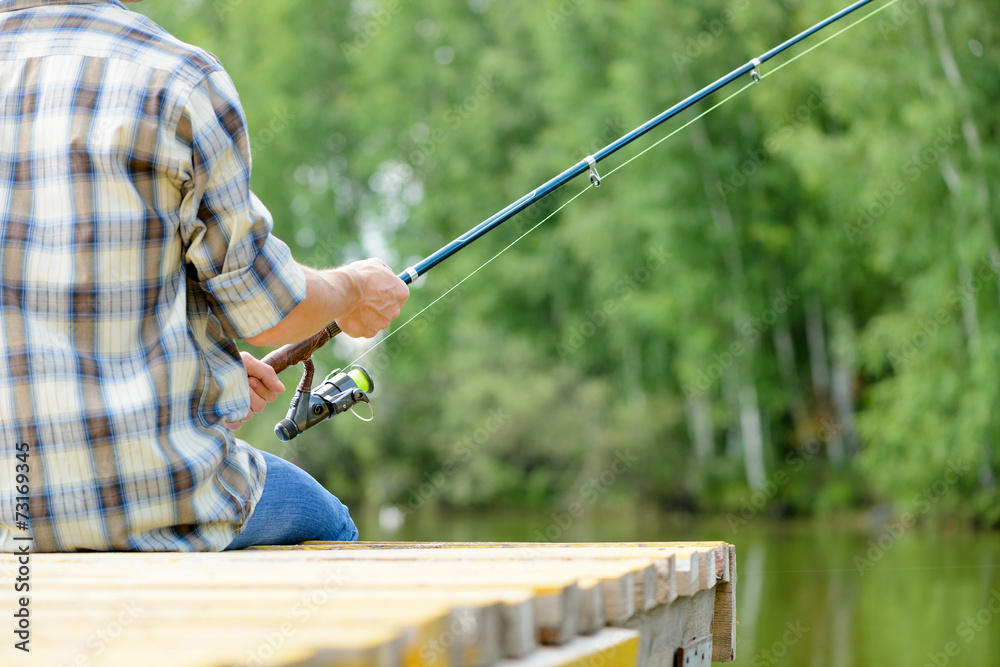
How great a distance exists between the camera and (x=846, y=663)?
14.5 feet

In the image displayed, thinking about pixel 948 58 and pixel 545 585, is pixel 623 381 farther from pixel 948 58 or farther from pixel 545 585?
pixel 545 585

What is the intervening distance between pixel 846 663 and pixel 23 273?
3.74 meters

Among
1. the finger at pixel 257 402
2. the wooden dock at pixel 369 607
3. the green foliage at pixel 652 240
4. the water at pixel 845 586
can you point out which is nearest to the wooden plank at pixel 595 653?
the wooden dock at pixel 369 607

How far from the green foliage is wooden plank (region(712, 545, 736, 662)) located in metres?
8.36

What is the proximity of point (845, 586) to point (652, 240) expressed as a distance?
272 inches

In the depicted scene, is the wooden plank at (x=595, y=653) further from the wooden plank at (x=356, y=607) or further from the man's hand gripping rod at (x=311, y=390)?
the man's hand gripping rod at (x=311, y=390)

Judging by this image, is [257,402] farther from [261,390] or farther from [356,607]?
[356,607]

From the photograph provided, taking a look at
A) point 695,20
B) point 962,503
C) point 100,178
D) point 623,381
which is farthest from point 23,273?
point 623,381

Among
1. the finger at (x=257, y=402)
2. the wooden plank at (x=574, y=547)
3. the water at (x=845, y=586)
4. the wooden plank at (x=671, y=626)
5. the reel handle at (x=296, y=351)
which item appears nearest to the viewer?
the wooden plank at (x=671, y=626)

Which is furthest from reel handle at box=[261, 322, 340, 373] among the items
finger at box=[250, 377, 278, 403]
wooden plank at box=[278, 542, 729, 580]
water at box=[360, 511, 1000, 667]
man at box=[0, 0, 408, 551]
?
water at box=[360, 511, 1000, 667]

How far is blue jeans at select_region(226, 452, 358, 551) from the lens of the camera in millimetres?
1677

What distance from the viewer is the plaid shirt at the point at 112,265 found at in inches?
55.5

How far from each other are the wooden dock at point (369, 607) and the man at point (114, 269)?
0.08m

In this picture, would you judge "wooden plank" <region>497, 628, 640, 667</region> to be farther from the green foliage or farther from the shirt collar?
the green foliage
